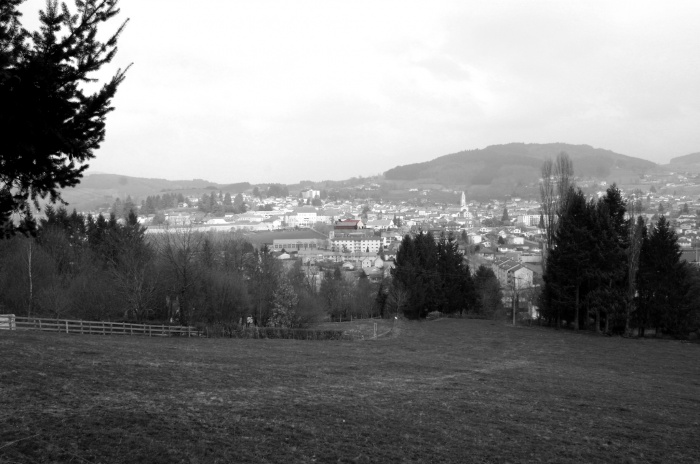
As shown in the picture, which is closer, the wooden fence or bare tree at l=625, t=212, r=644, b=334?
the wooden fence

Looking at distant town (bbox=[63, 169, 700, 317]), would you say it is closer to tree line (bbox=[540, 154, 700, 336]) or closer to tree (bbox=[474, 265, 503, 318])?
tree (bbox=[474, 265, 503, 318])

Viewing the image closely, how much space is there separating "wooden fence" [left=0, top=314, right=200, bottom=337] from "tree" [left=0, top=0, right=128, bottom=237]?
69.7 ft

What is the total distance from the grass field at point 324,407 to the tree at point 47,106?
338 centimetres

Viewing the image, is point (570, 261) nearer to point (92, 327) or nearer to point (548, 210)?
point (548, 210)

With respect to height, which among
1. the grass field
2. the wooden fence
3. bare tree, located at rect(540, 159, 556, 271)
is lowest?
the wooden fence

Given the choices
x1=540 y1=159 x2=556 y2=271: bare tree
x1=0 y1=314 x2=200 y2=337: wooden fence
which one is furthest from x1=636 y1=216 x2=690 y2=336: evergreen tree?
x1=0 y1=314 x2=200 y2=337: wooden fence

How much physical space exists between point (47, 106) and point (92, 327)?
23.8 metres

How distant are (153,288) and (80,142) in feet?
100

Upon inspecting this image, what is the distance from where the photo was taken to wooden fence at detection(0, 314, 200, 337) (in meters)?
25.9

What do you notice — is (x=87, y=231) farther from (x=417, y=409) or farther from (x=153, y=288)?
(x=417, y=409)

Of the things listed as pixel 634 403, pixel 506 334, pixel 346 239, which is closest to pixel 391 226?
pixel 346 239

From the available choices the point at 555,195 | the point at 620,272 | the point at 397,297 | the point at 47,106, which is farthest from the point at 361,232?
the point at 47,106

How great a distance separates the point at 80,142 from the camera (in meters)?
6.16

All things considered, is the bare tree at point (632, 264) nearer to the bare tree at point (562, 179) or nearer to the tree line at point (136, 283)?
the bare tree at point (562, 179)
